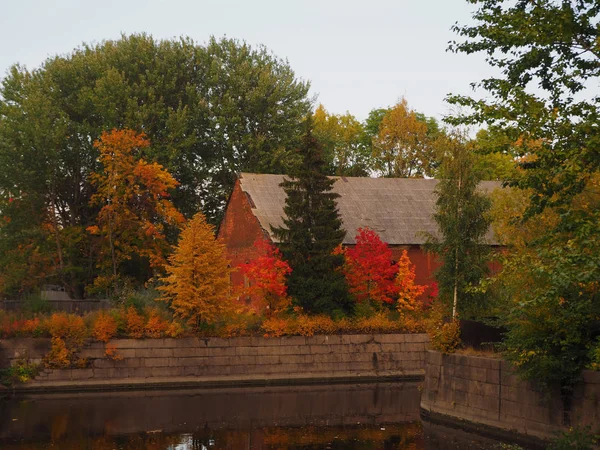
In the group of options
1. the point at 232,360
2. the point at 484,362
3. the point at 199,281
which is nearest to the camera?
the point at 484,362

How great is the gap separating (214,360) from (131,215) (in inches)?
493

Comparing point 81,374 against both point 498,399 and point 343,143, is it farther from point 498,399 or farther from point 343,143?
point 343,143

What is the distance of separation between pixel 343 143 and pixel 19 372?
130 ft

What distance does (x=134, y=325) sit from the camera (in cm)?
3166

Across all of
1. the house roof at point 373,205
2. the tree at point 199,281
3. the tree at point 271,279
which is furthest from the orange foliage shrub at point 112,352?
the house roof at point 373,205

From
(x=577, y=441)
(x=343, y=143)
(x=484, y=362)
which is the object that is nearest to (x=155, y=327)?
(x=484, y=362)

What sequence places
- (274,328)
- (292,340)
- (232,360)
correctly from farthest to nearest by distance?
(292,340) < (274,328) < (232,360)

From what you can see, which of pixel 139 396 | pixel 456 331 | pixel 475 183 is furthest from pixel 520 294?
pixel 139 396

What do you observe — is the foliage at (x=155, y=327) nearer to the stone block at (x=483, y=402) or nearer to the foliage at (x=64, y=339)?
the foliage at (x=64, y=339)

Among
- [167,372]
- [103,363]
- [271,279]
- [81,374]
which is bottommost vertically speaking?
[81,374]

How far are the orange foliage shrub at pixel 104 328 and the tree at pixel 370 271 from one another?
1070 centimetres

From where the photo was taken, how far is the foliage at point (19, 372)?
1167 inches

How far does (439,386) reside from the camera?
25312mm

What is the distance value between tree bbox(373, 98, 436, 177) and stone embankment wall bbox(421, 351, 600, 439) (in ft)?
147
